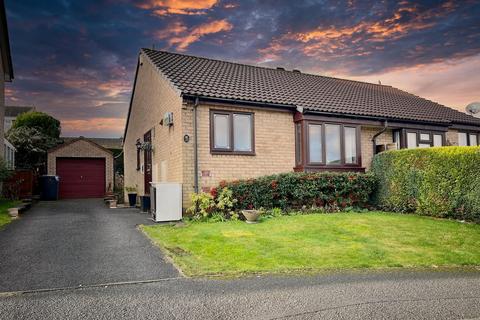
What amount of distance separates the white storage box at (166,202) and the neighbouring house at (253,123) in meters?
0.74

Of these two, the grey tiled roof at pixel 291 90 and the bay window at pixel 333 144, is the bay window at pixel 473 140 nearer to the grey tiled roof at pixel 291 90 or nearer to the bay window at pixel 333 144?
the grey tiled roof at pixel 291 90

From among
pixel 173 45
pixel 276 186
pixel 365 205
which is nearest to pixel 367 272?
pixel 276 186

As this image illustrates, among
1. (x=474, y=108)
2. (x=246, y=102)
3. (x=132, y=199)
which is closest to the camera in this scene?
(x=246, y=102)

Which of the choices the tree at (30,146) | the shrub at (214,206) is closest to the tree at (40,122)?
the tree at (30,146)

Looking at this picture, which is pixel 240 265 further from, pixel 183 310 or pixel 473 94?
pixel 473 94

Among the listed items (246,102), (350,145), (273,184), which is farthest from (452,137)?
(273,184)

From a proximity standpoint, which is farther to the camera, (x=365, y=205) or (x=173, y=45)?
(x=173, y=45)

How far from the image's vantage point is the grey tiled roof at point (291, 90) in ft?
45.0

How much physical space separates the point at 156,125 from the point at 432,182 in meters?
11.1

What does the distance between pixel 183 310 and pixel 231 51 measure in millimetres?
16326

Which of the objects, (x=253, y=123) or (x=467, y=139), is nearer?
(x=253, y=123)

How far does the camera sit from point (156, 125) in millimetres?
15883

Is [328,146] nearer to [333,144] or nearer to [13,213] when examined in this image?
[333,144]

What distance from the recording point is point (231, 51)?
18641mm
